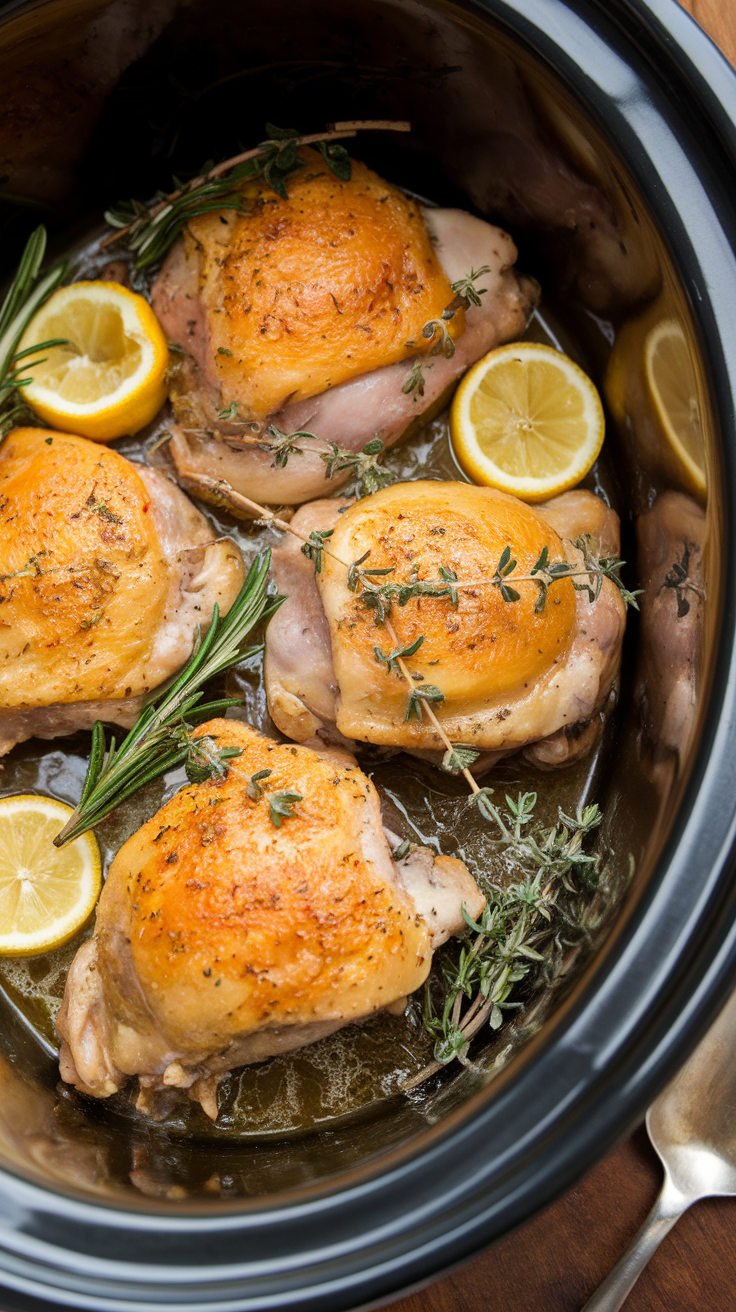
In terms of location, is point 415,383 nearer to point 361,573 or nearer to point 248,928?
point 361,573

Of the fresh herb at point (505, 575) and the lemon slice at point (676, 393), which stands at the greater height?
the lemon slice at point (676, 393)

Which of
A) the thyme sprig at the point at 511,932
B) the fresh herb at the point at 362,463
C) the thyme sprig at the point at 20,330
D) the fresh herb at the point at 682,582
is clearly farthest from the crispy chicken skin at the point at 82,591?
the fresh herb at the point at 682,582

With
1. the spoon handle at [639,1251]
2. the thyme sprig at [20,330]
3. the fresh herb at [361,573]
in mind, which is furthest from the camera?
the thyme sprig at [20,330]

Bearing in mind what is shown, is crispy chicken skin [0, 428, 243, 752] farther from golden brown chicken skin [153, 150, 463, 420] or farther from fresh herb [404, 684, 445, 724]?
fresh herb [404, 684, 445, 724]

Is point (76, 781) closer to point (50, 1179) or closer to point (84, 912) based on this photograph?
point (84, 912)

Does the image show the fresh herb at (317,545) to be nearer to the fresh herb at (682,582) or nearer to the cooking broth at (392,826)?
the cooking broth at (392,826)

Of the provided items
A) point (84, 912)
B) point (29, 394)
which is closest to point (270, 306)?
point (29, 394)

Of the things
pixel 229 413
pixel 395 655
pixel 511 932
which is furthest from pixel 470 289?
pixel 511 932
